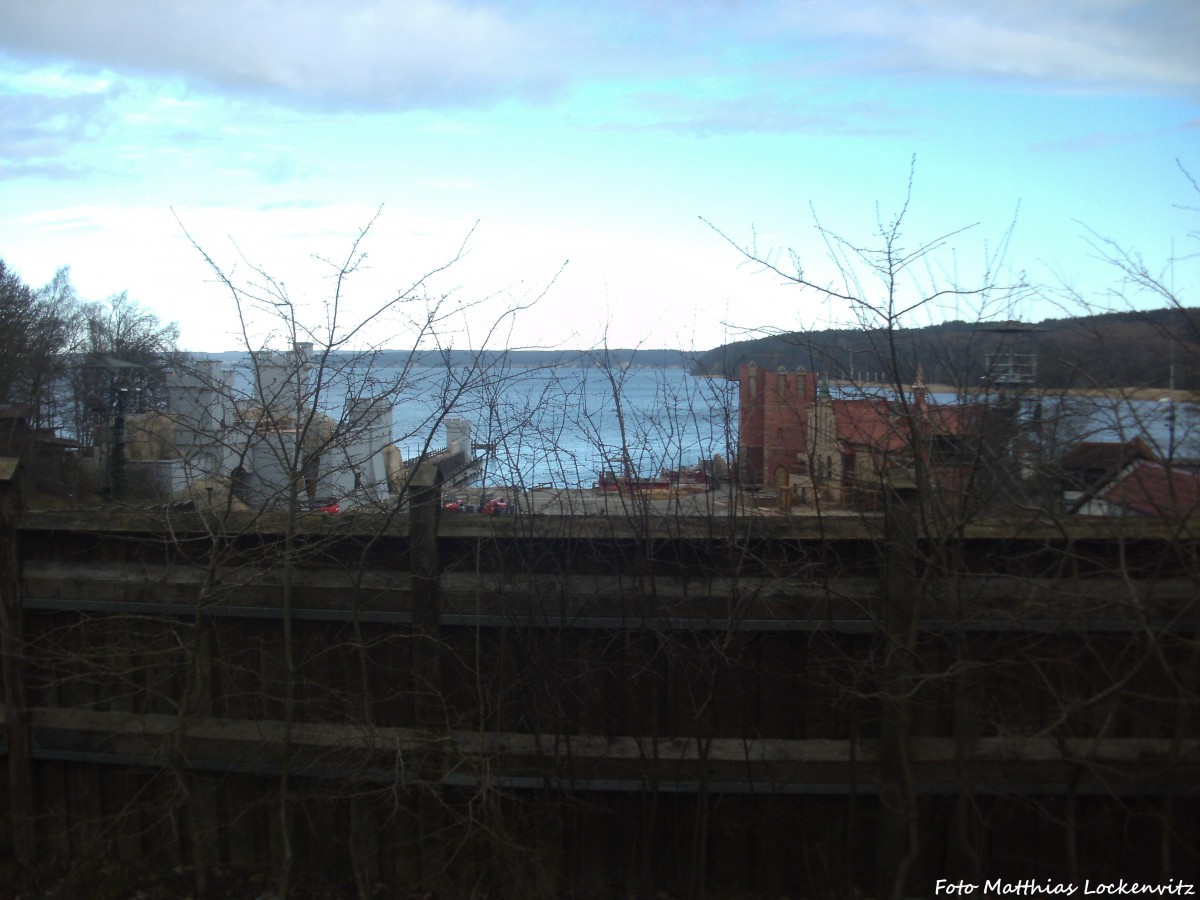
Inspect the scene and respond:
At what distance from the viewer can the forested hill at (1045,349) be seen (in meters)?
3.98

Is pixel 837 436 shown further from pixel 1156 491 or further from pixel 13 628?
pixel 13 628

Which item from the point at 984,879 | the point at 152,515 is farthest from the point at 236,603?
the point at 984,879

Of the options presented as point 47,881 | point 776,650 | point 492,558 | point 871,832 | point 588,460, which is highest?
point 588,460

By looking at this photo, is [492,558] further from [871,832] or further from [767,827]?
[871,832]

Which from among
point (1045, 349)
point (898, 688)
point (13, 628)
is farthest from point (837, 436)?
point (13, 628)

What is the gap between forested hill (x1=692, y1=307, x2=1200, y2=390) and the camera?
13.1 feet

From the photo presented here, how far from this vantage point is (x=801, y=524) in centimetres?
432

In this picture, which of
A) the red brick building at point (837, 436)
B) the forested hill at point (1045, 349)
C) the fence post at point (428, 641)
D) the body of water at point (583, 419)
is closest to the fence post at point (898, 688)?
the red brick building at point (837, 436)

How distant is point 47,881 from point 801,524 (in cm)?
422

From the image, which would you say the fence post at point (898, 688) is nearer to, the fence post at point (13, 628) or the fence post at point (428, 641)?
the fence post at point (428, 641)

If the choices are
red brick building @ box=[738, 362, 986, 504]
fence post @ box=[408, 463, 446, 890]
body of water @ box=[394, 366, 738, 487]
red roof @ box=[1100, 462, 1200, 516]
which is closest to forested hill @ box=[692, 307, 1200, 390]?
red brick building @ box=[738, 362, 986, 504]

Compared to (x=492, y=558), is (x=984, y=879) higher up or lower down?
lower down

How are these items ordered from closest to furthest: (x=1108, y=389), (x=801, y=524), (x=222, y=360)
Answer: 1. (x=1108, y=389)
2. (x=801, y=524)
3. (x=222, y=360)

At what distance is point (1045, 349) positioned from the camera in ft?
13.7
